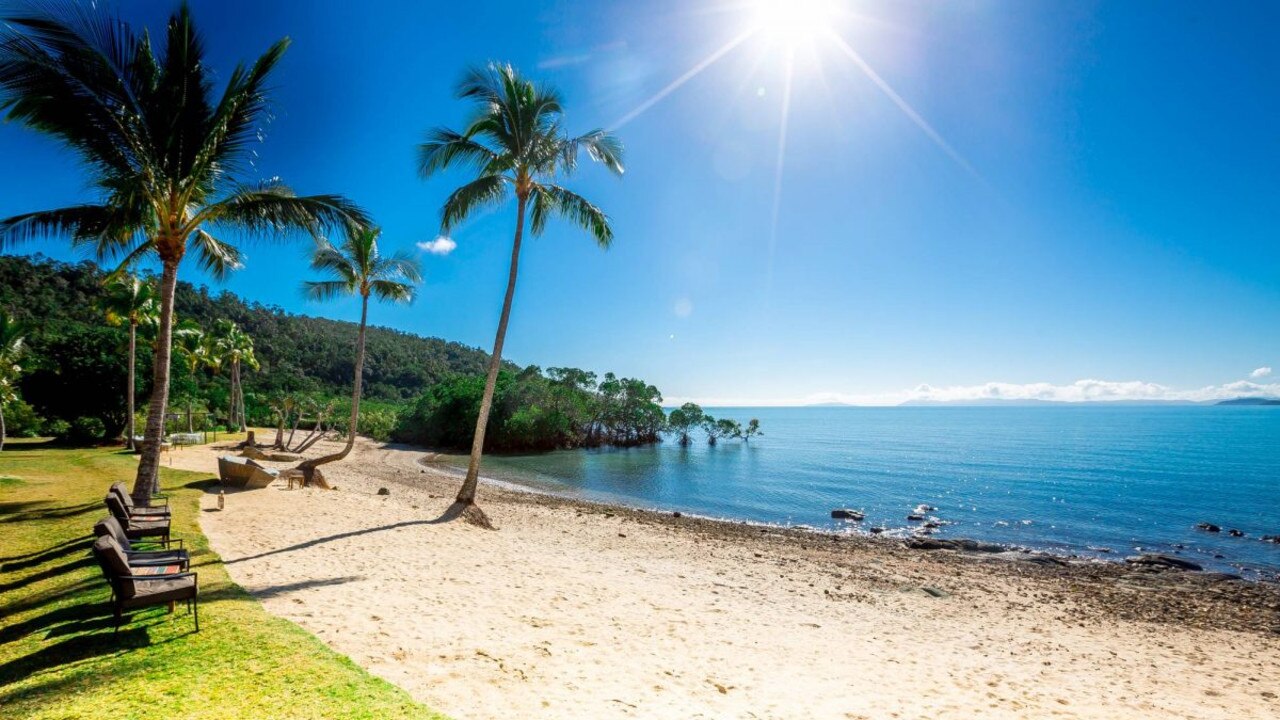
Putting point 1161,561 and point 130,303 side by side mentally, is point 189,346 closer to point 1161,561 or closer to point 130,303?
point 130,303

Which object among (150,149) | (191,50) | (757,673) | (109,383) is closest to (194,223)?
(150,149)

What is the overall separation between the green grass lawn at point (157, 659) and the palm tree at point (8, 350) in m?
23.0

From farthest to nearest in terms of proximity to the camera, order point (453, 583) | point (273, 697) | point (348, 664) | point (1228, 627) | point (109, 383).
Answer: point (109, 383) → point (1228, 627) → point (453, 583) → point (348, 664) → point (273, 697)

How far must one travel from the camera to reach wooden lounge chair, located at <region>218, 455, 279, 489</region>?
55.0ft

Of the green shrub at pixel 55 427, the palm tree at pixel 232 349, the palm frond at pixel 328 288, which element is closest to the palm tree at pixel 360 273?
the palm frond at pixel 328 288

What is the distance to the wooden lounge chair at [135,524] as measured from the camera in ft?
27.9

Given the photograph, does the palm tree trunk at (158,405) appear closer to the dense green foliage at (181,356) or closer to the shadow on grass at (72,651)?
the shadow on grass at (72,651)

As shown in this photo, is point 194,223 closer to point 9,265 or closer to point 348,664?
point 348,664

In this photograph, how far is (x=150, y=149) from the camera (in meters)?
9.84

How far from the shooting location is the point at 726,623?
323 inches

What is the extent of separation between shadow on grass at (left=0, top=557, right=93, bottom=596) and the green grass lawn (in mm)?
21

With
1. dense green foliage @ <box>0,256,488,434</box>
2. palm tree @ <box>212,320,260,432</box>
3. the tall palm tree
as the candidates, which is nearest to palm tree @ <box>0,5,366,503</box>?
the tall palm tree

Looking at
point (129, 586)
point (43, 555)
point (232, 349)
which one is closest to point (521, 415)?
point (232, 349)

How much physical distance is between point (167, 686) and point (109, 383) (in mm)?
34784
